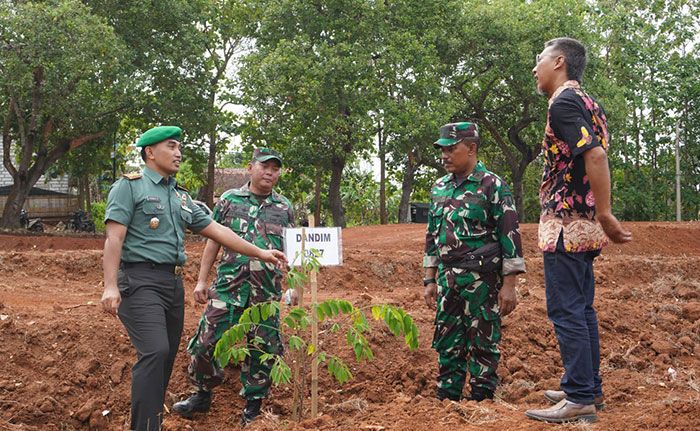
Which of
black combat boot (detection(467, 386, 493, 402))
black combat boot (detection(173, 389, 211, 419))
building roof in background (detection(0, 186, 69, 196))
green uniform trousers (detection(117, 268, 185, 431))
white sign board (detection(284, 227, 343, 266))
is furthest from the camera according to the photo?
building roof in background (detection(0, 186, 69, 196))

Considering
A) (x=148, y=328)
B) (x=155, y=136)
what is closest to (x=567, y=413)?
(x=148, y=328)


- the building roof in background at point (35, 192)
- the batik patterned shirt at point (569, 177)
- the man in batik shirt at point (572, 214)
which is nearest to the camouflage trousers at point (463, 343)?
the man in batik shirt at point (572, 214)

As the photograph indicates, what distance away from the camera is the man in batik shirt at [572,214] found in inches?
155

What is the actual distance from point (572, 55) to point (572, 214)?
84 cm

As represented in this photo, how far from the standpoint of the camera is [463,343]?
5.20m

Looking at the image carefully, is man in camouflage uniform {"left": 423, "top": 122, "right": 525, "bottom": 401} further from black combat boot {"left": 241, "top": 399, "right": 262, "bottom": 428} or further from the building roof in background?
the building roof in background

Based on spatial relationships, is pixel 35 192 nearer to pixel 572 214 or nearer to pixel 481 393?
pixel 481 393

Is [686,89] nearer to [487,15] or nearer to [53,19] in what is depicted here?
[487,15]

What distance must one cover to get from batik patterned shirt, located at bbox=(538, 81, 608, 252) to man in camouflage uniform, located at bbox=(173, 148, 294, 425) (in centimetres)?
209

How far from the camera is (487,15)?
24094 millimetres

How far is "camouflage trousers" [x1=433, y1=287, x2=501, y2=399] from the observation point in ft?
16.7

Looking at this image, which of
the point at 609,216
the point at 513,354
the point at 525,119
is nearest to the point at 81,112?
the point at 525,119

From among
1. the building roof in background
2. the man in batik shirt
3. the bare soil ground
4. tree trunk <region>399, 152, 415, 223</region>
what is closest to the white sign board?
the bare soil ground

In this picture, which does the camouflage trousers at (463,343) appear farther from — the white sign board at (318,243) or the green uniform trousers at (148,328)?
the green uniform trousers at (148,328)
